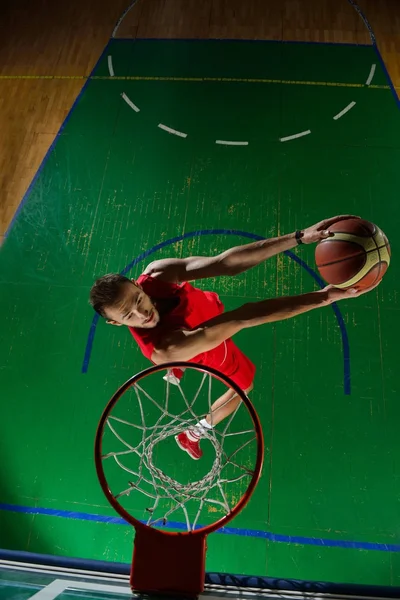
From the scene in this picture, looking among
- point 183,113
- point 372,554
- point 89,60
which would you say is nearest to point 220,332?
point 372,554

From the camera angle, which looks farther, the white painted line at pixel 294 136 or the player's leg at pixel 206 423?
the white painted line at pixel 294 136

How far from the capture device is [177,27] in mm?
6266

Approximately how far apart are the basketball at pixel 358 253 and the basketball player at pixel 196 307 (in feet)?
0.27

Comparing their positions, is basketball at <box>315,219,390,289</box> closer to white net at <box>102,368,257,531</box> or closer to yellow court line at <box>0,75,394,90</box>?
white net at <box>102,368,257,531</box>

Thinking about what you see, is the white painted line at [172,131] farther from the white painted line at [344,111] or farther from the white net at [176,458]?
the white net at [176,458]

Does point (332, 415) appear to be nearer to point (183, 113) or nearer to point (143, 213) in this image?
point (143, 213)

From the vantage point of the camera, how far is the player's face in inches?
94.3

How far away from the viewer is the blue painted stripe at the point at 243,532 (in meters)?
3.32

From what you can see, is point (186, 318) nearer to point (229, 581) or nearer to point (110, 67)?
point (229, 581)

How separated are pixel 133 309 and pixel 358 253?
1274 mm

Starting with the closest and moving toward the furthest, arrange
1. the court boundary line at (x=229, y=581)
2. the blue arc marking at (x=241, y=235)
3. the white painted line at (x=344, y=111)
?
the court boundary line at (x=229, y=581) < the blue arc marking at (x=241, y=235) < the white painted line at (x=344, y=111)

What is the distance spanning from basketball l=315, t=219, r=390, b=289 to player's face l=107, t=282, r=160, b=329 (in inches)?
41.3

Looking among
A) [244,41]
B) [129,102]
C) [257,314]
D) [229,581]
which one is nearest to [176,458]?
[229,581]

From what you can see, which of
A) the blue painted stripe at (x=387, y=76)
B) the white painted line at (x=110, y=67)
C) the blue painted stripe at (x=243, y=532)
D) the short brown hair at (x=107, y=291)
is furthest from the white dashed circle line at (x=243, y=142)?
the blue painted stripe at (x=243, y=532)
